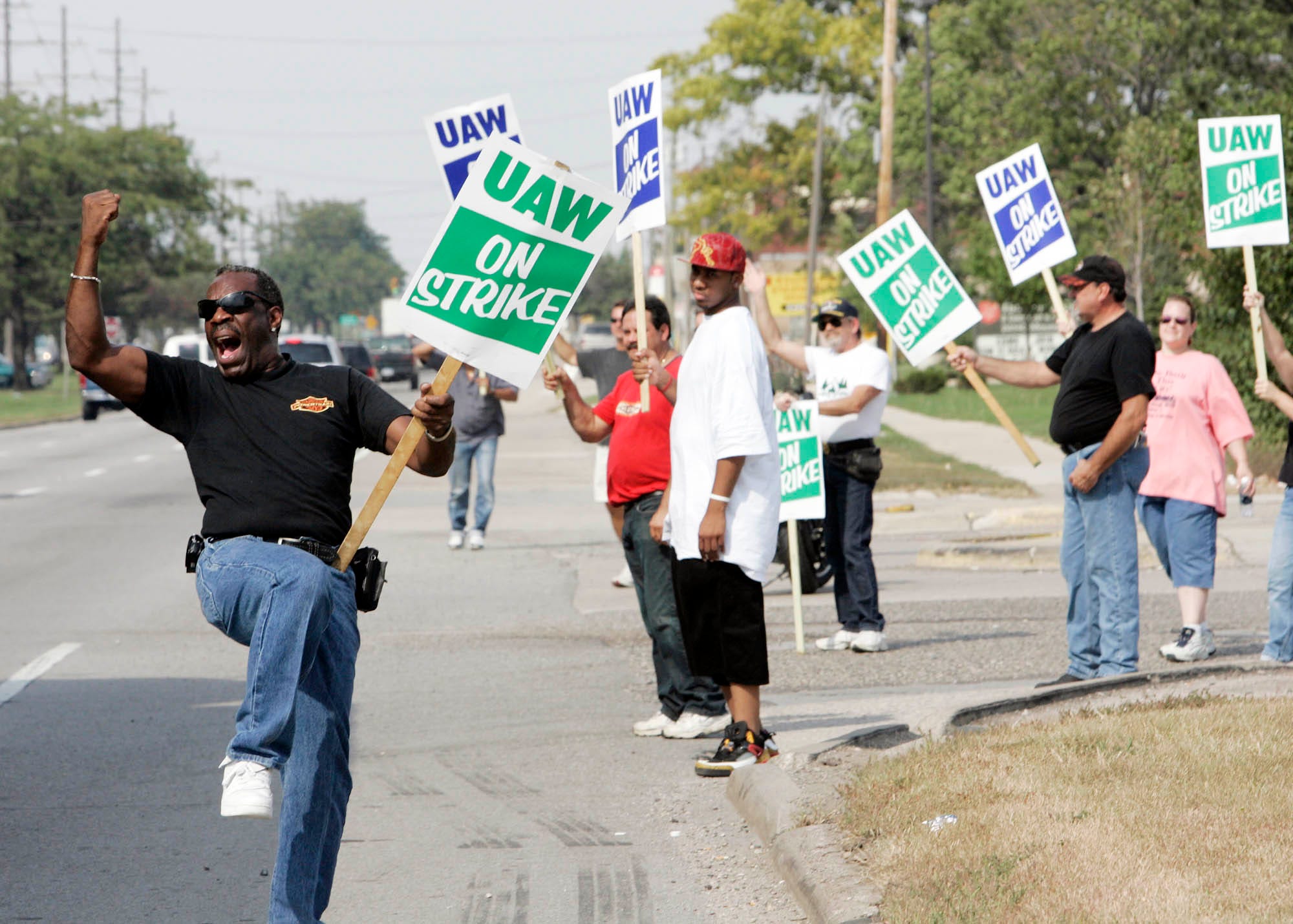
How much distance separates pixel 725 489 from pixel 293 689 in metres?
2.37

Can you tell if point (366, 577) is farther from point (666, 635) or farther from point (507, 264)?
point (666, 635)

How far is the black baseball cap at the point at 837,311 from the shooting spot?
9.88 metres

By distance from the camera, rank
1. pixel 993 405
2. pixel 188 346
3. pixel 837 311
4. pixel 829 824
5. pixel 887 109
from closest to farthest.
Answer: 1. pixel 829 824
2. pixel 993 405
3. pixel 837 311
4. pixel 887 109
5. pixel 188 346

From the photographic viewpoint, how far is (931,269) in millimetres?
9055

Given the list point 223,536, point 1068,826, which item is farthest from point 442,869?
point 1068,826

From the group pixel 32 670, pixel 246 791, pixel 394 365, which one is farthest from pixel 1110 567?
pixel 394 365

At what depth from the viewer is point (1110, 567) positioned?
25.7 feet

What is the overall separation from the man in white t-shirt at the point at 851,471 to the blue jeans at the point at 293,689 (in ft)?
17.6

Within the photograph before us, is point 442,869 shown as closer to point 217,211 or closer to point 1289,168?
point 1289,168

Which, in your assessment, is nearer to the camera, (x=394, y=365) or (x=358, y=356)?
(x=358, y=356)

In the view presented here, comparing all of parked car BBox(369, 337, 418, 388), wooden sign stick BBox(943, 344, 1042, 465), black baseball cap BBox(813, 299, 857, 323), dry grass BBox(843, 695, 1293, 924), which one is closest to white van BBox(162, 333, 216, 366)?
parked car BBox(369, 337, 418, 388)

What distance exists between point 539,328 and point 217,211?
243 feet

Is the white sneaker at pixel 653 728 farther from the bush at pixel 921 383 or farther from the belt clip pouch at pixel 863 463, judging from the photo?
the bush at pixel 921 383

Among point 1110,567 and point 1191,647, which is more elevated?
point 1110,567
